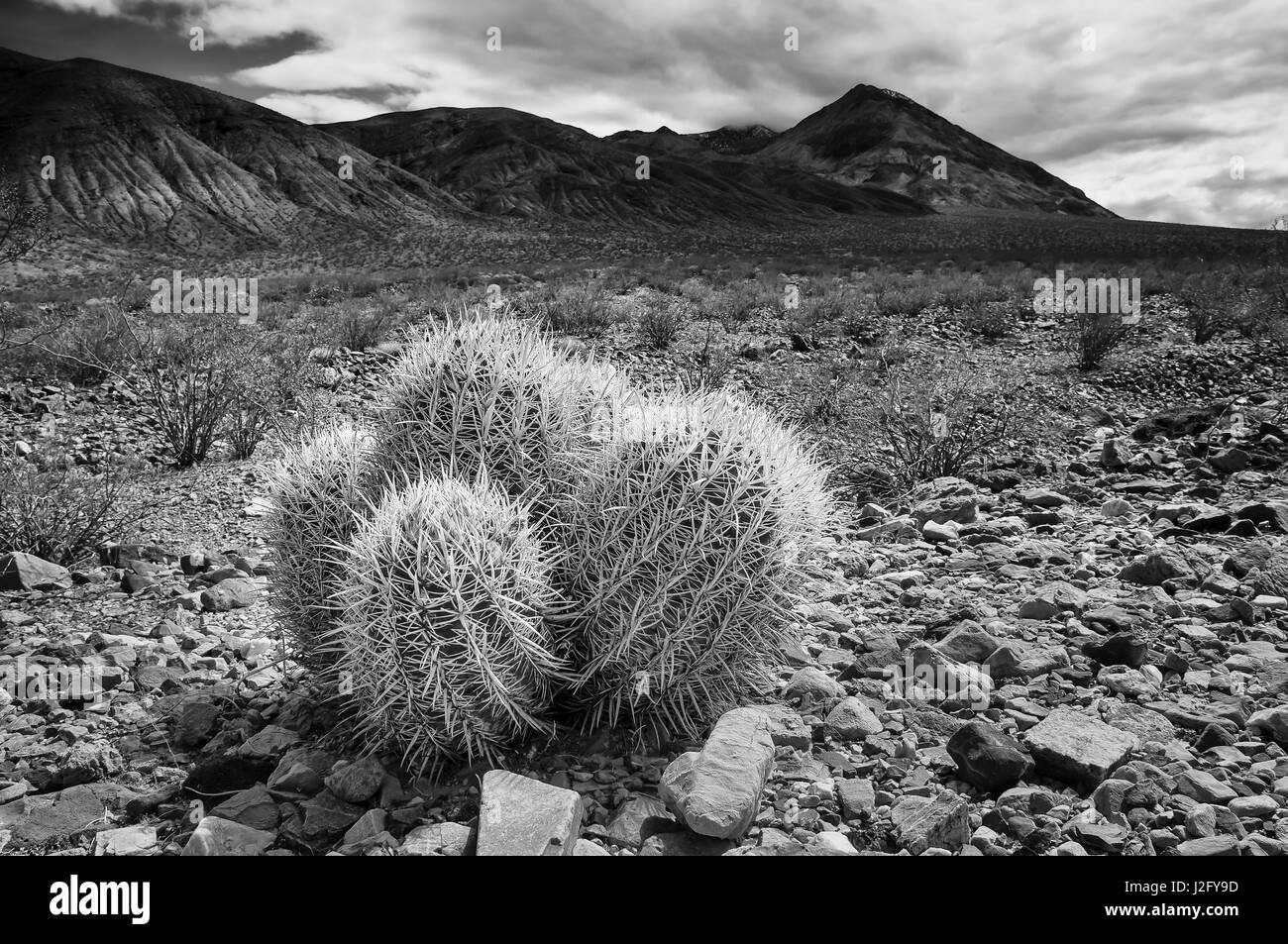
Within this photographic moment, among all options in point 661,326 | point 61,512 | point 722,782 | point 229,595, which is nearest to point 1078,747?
point 722,782

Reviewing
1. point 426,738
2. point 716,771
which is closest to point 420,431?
point 426,738

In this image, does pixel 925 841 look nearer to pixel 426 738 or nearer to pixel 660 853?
pixel 660 853

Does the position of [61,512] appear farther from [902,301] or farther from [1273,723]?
[902,301]

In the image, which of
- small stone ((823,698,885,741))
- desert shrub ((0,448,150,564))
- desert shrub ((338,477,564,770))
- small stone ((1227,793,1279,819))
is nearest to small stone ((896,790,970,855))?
small stone ((823,698,885,741))

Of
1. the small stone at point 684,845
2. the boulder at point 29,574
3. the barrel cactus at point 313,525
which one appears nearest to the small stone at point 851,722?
the small stone at point 684,845

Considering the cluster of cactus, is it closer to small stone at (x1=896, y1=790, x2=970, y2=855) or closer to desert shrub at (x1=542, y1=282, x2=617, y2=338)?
small stone at (x1=896, y1=790, x2=970, y2=855)

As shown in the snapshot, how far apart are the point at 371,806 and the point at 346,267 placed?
3643 cm

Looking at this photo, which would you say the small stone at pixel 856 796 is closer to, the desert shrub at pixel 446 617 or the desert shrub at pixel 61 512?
the desert shrub at pixel 446 617

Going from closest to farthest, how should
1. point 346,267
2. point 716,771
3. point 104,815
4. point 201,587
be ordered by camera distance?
point 716,771 → point 104,815 → point 201,587 → point 346,267

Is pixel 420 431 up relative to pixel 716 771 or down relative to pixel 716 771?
up

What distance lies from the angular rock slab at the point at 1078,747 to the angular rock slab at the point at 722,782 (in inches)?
39.9

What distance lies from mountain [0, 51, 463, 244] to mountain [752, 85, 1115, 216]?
72.0 m
